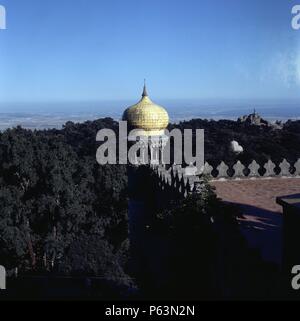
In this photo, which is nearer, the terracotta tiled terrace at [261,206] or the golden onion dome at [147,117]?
the terracotta tiled terrace at [261,206]

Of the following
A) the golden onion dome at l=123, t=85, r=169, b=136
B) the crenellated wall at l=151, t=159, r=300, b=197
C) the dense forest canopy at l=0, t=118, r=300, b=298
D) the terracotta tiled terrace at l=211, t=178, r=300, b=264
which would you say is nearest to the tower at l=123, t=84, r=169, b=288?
the golden onion dome at l=123, t=85, r=169, b=136

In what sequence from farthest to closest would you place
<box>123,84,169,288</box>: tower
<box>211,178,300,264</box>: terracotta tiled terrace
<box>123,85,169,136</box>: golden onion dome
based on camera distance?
<box>123,85,169,136</box>: golden onion dome, <box>123,84,169,288</box>: tower, <box>211,178,300,264</box>: terracotta tiled terrace

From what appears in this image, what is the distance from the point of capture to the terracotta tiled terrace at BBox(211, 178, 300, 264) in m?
11.1

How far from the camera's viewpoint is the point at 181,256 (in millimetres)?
12008

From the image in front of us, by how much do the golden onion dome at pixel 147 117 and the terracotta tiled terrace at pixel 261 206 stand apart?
11.9m

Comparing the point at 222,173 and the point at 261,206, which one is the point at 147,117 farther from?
the point at 261,206

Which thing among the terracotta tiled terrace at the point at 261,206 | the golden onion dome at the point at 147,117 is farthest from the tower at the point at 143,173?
the terracotta tiled terrace at the point at 261,206

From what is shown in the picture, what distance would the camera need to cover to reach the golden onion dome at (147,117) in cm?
3066

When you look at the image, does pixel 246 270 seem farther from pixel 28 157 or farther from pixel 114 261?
pixel 28 157

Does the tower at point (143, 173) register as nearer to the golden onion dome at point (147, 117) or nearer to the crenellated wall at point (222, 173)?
the golden onion dome at point (147, 117)

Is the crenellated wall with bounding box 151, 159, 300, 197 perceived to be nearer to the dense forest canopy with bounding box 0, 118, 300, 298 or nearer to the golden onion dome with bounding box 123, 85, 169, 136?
the dense forest canopy with bounding box 0, 118, 300, 298

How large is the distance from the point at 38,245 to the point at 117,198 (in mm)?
5056

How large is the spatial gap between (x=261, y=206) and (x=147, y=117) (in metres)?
16.4

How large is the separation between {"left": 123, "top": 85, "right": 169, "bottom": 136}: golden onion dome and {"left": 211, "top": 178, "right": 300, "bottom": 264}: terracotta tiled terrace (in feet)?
39.1
